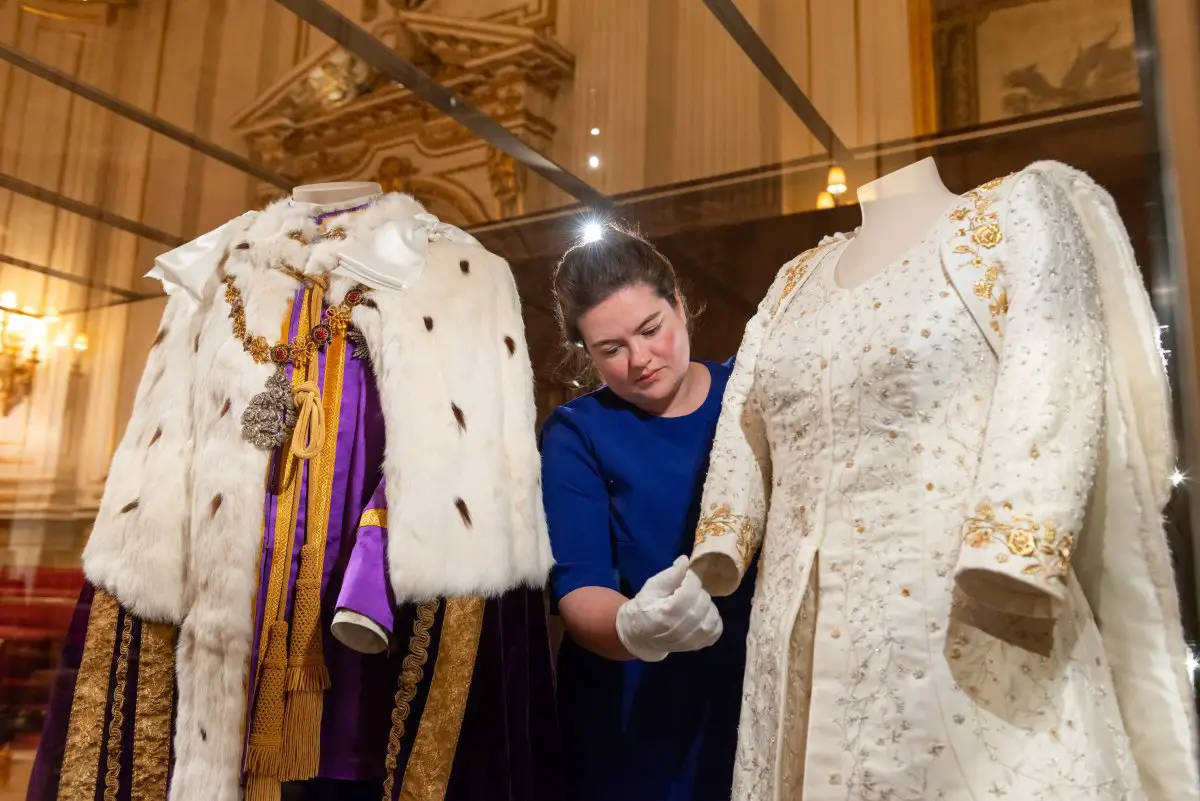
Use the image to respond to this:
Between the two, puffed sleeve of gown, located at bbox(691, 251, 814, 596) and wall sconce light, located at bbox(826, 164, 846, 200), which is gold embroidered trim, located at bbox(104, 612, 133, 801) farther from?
wall sconce light, located at bbox(826, 164, 846, 200)

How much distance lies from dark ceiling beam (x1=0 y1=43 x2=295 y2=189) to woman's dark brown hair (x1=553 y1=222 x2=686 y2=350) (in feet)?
2.39

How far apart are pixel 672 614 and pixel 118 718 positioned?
79 centimetres

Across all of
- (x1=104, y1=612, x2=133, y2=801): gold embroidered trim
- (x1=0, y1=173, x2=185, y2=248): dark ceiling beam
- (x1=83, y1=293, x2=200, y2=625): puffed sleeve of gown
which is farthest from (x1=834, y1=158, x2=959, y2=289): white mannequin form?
(x1=0, y1=173, x2=185, y2=248): dark ceiling beam

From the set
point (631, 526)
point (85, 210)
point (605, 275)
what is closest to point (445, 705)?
point (631, 526)

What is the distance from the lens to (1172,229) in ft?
3.70

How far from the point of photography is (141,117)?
6.15ft

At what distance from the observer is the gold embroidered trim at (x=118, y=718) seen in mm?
1275

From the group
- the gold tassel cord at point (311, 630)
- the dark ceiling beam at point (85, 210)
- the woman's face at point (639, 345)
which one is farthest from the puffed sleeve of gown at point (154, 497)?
the woman's face at point (639, 345)

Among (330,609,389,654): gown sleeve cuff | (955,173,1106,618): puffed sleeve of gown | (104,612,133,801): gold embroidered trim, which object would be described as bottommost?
(104,612,133,801): gold embroidered trim

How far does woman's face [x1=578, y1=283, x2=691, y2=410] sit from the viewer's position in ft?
4.34

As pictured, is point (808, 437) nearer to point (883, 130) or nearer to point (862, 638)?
point (862, 638)

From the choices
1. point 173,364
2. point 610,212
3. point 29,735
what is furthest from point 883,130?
point 29,735

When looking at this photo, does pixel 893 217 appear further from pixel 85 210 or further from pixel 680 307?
pixel 85 210

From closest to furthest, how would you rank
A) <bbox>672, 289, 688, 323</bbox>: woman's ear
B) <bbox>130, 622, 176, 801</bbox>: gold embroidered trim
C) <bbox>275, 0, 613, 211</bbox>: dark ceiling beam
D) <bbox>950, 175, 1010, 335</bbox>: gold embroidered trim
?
<bbox>950, 175, 1010, 335</bbox>: gold embroidered trim → <bbox>130, 622, 176, 801</bbox>: gold embroidered trim → <bbox>672, 289, 688, 323</bbox>: woman's ear → <bbox>275, 0, 613, 211</bbox>: dark ceiling beam
